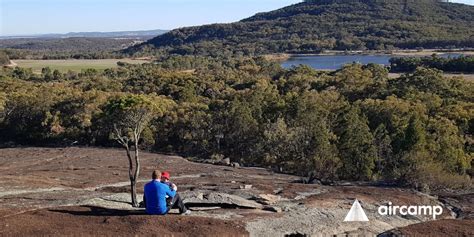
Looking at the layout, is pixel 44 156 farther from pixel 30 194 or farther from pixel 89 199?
pixel 89 199

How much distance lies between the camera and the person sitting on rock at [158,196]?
73.5ft

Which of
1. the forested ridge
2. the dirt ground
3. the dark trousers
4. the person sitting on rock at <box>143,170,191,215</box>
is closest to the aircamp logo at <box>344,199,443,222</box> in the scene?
the dirt ground

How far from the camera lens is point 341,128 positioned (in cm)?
6112

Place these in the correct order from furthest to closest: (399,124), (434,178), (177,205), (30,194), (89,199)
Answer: (399,124), (434,178), (30,194), (89,199), (177,205)

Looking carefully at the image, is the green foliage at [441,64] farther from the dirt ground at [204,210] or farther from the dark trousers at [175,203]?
the dark trousers at [175,203]

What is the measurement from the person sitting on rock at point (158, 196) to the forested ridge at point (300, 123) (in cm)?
1253

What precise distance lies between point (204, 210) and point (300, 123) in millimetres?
36995

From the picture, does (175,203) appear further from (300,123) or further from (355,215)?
(300,123)

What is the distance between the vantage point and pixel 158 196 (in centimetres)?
2317

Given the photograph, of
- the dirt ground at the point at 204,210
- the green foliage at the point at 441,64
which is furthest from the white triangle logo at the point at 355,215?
the green foliage at the point at 441,64

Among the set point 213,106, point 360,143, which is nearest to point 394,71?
point 213,106

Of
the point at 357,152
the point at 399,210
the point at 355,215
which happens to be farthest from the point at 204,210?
the point at 357,152

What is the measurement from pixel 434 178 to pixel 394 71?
107m

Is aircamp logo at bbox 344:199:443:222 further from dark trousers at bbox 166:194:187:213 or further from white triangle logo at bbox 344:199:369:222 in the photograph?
dark trousers at bbox 166:194:187:213
